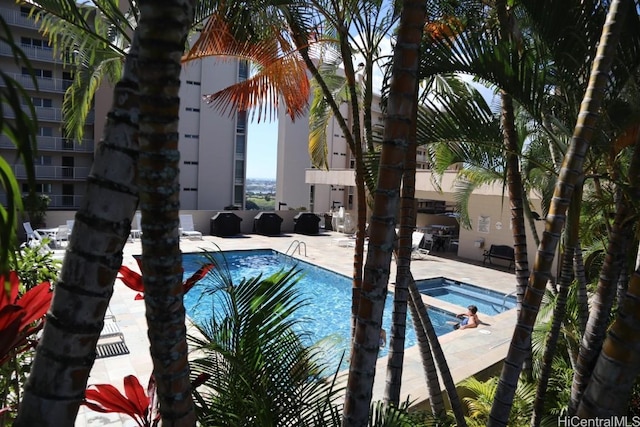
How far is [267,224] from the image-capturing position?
904 inches

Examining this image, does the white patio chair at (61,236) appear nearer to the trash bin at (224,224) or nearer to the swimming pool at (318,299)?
the swimming pool at (318,299)

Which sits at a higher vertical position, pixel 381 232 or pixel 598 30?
pixel 598 30

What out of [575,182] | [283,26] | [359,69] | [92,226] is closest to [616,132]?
[575,182]

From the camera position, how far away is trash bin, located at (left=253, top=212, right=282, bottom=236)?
22.9 meters

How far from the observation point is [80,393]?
Answer: 1391 mm

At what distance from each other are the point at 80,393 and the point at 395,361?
2610 millimetres

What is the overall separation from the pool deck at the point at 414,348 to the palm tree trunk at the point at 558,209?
209 cm

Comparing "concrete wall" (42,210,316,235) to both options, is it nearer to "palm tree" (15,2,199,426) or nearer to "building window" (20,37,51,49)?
"building window" (20,37,51,49)

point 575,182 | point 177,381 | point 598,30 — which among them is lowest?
point 177,381

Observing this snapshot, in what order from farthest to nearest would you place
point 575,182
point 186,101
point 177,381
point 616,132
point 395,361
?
point 186,101 < point 616,132 < point 395,361 < point 575,182 < point 177,381

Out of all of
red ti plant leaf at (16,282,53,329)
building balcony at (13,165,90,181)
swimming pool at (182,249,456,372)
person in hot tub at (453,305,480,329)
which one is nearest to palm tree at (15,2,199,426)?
red ti plant leaf at (16,282,53,329)

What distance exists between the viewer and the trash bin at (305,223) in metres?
24.0

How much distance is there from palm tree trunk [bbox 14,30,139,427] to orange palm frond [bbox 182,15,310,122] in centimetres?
332

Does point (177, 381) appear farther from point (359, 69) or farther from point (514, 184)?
point (359, 69)
